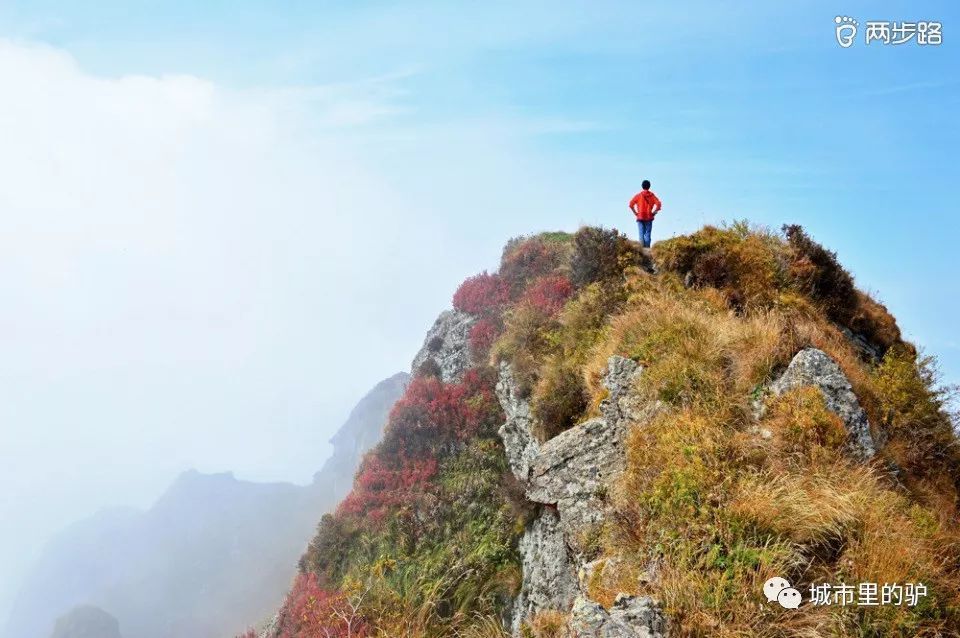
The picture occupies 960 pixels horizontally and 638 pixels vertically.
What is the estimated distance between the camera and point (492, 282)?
83.0ft

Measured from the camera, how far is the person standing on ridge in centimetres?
1664

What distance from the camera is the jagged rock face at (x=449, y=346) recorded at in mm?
22812

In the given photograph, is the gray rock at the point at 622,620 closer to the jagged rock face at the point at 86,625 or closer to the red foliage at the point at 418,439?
the red foliage at the point at 418,439

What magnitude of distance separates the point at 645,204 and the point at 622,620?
13885 mm

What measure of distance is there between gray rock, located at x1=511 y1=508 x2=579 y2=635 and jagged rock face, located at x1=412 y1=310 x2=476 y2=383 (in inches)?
423

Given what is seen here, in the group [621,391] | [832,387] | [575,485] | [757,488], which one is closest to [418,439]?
[575,485]

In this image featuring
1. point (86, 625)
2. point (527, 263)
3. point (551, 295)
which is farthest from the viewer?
point (86, 625)

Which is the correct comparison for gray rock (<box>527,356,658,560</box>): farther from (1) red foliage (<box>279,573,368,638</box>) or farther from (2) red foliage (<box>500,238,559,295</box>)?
(2) red foliage (<box>500,238,559,295</box>)

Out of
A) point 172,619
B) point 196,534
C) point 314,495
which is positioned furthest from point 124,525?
point 172,619

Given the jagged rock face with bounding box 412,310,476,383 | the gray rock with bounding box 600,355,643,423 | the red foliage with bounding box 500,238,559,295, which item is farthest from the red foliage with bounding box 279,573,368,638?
the red foliage with bounding box 500,238,559,295

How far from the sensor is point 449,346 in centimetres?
2403

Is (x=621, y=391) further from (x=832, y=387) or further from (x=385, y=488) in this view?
(x=385, y=488)

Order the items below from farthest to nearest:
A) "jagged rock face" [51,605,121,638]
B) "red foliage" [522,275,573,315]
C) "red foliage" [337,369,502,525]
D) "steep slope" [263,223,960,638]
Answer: "jagged rock face" [51,605,121,638] < "red foliage" [337,369,502,525] < "red foliage" [522,275,573,315] < "steep slope" [263,223,960,638]

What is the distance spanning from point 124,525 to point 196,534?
64.1 meters
